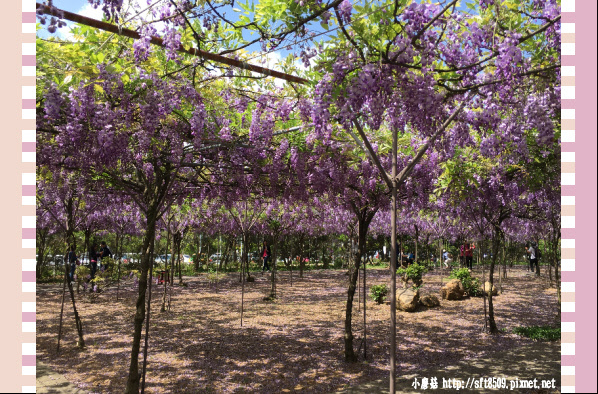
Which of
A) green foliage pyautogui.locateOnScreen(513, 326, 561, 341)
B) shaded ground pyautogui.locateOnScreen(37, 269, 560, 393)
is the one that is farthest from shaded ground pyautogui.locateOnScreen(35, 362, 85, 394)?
green foliage pyautogui.locateOnScreen(513, 326, 561, 341)

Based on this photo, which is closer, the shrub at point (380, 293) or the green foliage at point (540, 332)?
the green foliage at point (540, 332)

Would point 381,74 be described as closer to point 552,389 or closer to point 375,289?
point 552,389

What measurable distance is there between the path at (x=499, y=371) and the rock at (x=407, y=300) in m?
3.93

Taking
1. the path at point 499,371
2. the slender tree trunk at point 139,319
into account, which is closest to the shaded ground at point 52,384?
the slender tree trunk at point 139,319

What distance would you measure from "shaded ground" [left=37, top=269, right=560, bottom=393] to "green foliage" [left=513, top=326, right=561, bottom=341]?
0.32 metres

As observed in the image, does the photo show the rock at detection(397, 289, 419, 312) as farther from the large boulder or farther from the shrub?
the large boulder

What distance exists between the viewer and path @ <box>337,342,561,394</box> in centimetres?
521

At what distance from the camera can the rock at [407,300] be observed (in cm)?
1110

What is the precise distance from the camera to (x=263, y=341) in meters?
7.83

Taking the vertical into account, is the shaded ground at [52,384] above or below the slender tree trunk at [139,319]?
below

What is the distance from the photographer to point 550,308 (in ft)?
38.8

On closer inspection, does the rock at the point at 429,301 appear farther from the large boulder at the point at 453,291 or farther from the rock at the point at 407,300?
the large boulder at the point at 453,291

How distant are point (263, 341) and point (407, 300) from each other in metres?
5.05

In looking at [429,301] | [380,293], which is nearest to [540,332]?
[429,301]
